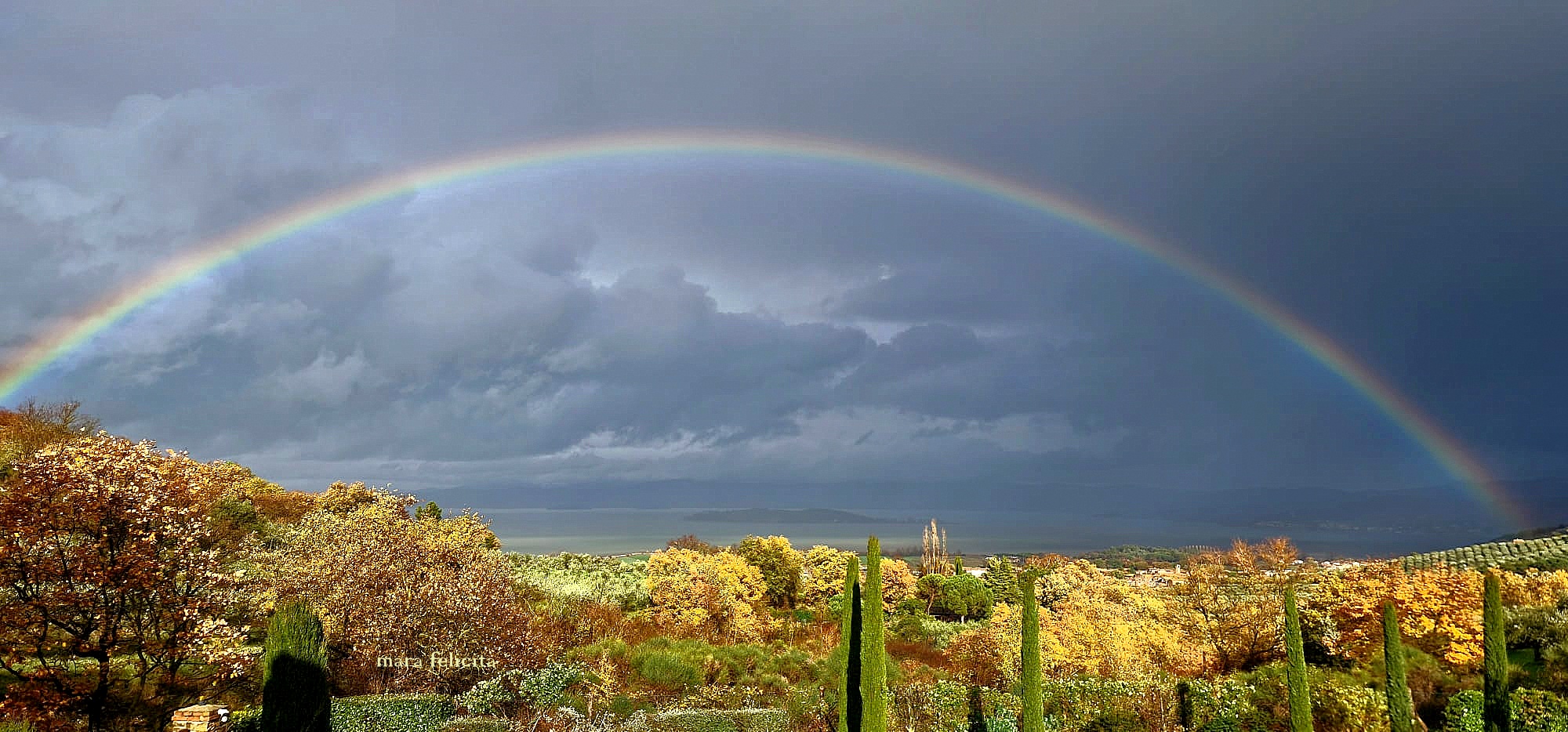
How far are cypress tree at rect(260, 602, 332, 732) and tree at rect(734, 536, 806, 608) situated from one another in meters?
27.3

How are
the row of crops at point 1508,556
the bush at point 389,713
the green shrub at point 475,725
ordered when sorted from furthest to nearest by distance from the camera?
the row of crops at point 1508,556 < the green shrub at point 475,725 < the bush at point 389,713

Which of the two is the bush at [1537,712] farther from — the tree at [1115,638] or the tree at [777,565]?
the tree at [777,565]

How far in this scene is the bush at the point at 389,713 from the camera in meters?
13.4

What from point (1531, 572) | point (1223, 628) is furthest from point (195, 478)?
point (1531, 572)

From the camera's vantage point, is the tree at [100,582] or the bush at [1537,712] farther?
the bush at [1537,712]

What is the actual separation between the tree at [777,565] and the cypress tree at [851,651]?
25529 millimetres

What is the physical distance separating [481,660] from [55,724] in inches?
275

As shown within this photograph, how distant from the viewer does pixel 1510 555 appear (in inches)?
1439

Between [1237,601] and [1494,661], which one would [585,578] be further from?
[1494,661]

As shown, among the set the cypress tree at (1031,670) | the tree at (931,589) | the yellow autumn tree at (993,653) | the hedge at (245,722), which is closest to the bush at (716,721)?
the cypress tree at (1031,670)

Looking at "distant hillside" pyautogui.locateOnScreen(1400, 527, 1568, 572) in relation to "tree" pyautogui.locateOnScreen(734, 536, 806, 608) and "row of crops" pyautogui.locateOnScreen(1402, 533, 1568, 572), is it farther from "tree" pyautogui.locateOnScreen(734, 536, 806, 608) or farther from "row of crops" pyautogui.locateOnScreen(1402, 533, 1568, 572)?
"tree" pyautogui.locateOnScreen(734, 536, 806, 608)

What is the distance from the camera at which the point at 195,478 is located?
45.1ft

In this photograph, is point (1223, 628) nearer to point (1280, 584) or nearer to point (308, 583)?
point (1280, 584)

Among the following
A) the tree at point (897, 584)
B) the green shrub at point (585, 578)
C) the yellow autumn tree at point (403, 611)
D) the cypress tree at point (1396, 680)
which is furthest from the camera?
the tree at point (897, 584)
